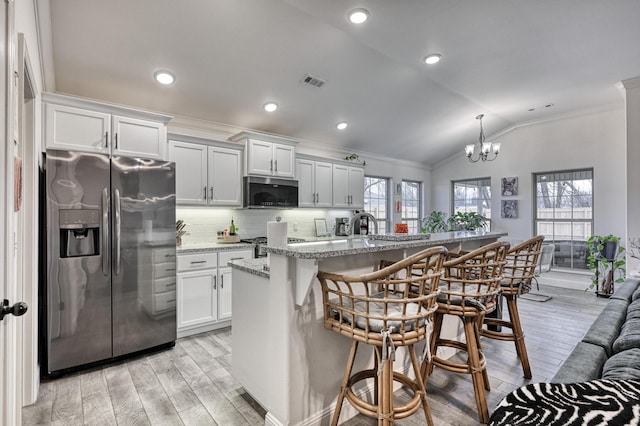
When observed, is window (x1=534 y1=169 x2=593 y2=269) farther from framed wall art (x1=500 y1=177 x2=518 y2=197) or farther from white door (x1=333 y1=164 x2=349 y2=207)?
white door (x1=333 y1=164 x2=349 y2=207)

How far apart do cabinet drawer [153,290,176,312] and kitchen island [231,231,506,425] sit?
4.06 ft

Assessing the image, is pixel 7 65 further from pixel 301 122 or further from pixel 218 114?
pixel 301 122

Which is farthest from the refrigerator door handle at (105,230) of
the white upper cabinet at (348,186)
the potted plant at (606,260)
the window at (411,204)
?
the potted plant at (606,260)

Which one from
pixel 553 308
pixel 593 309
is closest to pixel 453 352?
pixel 553 308

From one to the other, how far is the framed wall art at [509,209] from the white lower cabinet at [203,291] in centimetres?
539

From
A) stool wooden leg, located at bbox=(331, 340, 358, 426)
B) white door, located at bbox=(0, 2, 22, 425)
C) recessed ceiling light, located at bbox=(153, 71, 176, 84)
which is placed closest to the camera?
white door, located at bbox=(0, 2, 22, 425)

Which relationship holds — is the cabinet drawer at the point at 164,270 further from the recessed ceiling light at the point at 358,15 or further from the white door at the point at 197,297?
the recessed ceiling light at the point at 358,15

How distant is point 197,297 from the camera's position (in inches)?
137

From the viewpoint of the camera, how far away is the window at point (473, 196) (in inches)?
271

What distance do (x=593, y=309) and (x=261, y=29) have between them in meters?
5.35

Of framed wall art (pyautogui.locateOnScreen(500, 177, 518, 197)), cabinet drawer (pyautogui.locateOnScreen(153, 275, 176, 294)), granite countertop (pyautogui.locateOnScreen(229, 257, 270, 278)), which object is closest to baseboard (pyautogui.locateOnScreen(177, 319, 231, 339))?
cabinet drawer (pyautogui.locateOnScreen(153, 275, 176, 294))

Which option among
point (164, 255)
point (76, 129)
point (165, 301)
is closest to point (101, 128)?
point (76, 129)

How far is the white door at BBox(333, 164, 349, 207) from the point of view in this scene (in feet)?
17.5

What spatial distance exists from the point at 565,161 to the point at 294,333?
6203mm
